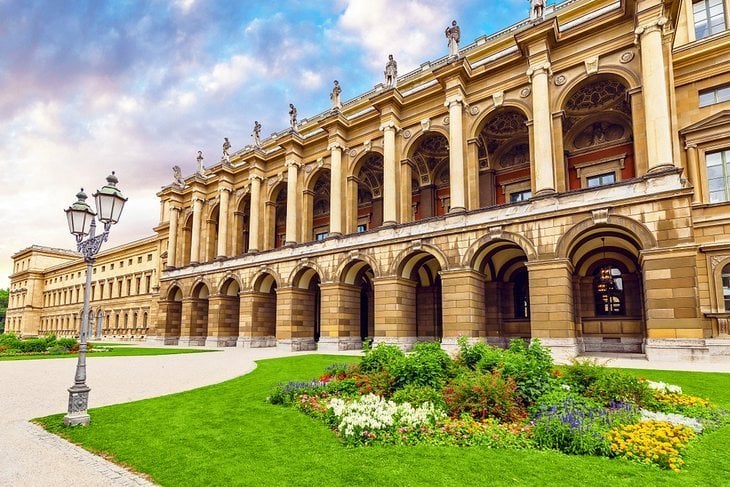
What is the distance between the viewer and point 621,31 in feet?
70.6

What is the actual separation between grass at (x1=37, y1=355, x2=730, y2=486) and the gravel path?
0.39 m

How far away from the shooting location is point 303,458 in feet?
20.6

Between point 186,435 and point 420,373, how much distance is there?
499 cm

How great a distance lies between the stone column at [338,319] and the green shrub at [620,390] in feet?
65.5

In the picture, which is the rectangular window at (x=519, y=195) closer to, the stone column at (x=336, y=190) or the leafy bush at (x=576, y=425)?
the stone column at (x=336, y=190)

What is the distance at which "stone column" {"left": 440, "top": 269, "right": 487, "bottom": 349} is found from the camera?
74.5ft

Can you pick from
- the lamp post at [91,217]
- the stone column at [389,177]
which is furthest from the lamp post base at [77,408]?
the stone column at [389,177]

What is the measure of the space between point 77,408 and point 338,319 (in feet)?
66.1

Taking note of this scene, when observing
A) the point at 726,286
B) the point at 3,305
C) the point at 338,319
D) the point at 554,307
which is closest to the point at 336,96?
the point at 338,319

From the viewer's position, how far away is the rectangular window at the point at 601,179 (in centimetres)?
2497

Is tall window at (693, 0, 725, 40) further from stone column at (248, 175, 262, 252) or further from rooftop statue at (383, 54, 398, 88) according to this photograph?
stone column at (248, 175, 262, 252)

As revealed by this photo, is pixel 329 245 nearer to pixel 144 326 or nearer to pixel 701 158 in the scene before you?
pixel 701 158

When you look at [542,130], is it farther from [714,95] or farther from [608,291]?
[608,291]

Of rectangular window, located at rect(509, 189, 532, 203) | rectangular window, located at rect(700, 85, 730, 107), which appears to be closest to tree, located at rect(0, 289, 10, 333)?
rectangular window, located at rect(509, 189, 532, 203)
